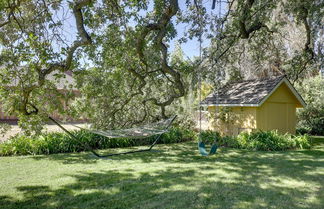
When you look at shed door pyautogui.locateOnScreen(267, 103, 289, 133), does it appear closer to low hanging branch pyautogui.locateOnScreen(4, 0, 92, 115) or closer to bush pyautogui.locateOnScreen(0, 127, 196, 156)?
bush pyautogui.locateOnScreen(0, 127, 196, 156)

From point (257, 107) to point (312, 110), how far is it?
553 cm

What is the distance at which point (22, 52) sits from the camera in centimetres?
483

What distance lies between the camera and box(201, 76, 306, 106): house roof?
9508 mm

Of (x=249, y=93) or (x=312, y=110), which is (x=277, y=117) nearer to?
(x=249, y=93)

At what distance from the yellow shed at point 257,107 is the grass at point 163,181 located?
3.02 metres

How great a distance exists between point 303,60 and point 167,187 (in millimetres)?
9052

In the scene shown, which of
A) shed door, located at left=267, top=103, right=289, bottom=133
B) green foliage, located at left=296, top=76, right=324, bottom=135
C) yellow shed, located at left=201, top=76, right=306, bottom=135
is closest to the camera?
yellow shed, located at left=201, top=76, right=306, bottom=135

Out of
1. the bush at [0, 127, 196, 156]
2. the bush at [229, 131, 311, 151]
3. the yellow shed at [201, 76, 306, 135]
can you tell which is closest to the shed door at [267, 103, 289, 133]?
the yellow shed at [201, 76, 306, 135]

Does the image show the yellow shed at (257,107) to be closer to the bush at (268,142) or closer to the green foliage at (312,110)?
the bush at (268,142)

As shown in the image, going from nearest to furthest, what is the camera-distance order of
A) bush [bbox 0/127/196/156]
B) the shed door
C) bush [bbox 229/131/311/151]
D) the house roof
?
bush [bbox 0/127/196/156]
bush [bbox 229/131/311/151]
the house roof
the shed door

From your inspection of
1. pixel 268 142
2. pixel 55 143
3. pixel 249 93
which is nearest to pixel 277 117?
pixel 249 93

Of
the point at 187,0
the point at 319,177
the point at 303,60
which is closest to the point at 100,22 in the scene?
the point at 187,0

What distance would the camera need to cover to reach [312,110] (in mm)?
13156

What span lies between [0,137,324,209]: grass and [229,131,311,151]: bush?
1.15m
